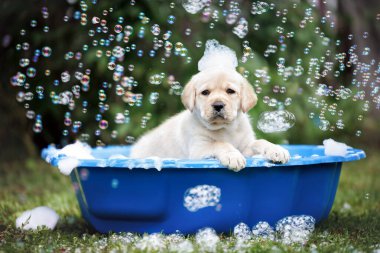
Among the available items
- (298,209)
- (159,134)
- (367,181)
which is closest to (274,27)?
(367,181)

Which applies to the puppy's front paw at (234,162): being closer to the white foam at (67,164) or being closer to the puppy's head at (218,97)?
the puppy's head at (218,97)

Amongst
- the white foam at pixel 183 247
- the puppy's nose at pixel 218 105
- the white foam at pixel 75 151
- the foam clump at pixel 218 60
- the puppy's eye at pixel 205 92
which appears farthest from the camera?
the foam clump at pixel 218 60

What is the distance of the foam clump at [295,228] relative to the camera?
2719mm

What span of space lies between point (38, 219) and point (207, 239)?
99cm

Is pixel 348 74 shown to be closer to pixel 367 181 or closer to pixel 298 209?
pixel 367 181

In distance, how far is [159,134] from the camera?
11.2 ft

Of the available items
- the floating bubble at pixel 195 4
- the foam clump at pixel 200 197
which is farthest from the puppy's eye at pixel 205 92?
the floating bubble at pixel 195 4

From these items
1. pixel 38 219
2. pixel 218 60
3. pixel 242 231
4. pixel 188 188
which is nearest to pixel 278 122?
pixel 218 60

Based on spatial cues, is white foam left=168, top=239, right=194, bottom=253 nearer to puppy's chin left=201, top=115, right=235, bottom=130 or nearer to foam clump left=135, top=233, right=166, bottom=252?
foam clump left=135, top=233, right=166, bottom=252

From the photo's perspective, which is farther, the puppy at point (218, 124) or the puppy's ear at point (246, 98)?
the puppy's ear at point (246, 98)

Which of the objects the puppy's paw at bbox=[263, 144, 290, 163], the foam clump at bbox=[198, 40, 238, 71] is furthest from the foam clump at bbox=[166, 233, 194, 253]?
the foam clump at bbox=[198, 40, 238, 71]

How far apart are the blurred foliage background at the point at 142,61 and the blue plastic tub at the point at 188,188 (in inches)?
59.5

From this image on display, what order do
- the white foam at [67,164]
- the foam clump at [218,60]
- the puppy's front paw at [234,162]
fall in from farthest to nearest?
the foam clump at [218,60]
the white foam at [67,164]
the puppy's front paw at [234,162]

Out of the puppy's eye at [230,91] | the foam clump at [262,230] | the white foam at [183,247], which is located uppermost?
the puppy's eye at [230,91]
